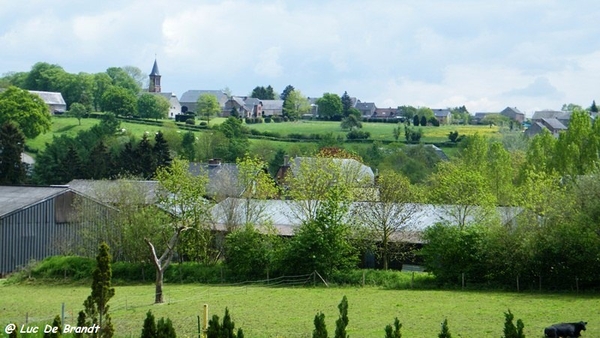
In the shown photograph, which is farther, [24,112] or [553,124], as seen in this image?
[553,124]

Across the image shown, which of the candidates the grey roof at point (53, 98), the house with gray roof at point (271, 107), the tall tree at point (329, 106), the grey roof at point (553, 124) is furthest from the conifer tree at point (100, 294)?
the house with gray roof at point (271, 107)

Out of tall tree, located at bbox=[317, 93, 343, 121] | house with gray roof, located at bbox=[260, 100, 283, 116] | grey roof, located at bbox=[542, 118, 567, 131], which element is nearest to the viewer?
grey roof, located at bbox=[542, 118, 567, 131]

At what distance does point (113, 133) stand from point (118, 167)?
21903 mm

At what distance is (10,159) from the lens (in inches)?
2771

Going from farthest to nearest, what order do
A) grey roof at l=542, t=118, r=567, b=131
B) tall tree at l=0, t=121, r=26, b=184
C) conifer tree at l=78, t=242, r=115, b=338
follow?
grey roof at l=542, t=118, r=567, b=131
tall tree at l=0, t=121, r=26, b=184
conifer tree at l=78, t=242, r=115, b=338

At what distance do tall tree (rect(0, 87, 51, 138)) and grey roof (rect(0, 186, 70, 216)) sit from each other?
152 ft

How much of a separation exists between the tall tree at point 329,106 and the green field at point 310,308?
381ft

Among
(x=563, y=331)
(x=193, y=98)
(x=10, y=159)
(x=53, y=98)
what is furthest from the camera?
(x=193, y=98)

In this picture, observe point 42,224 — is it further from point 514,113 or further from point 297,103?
point 514,113

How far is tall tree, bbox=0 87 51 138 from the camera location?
9288 centimetres

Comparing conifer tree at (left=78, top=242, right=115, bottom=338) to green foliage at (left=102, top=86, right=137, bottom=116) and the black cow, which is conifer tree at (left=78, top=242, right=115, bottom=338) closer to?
the black cow

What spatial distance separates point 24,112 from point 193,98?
70.1 m

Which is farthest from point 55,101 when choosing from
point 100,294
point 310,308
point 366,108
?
point 100,294

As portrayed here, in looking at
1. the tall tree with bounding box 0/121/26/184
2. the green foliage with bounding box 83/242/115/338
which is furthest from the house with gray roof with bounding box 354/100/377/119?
the green foliage with bounding box 83/242/115/338
